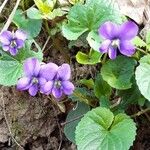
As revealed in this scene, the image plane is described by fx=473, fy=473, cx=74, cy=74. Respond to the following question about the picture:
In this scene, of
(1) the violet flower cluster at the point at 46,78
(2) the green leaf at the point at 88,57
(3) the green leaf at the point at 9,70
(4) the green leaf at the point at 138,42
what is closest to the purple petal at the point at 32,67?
(1) the violet flower cluster at the point at 46,78

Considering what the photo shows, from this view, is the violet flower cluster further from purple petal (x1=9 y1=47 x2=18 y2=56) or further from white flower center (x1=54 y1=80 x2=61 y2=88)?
purple petal (x1=9 y1=47 x2=18 y2=56)

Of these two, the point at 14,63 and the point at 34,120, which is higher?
the point at 14,63

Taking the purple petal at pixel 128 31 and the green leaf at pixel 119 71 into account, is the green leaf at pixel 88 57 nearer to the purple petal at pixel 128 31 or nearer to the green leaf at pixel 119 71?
the green leaf at pixel 119 71

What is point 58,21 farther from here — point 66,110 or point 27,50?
point 66,110

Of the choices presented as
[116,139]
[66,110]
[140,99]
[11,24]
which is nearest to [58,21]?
[11,24]

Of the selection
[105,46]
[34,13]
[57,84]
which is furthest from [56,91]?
[34,13]

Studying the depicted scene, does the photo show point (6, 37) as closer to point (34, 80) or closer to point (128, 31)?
point (34, 80)
